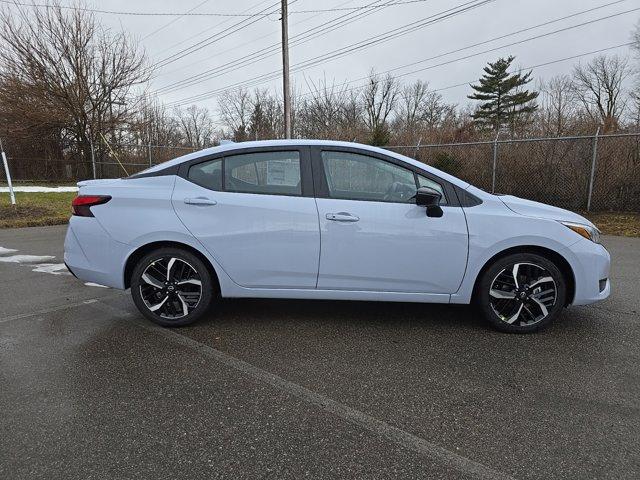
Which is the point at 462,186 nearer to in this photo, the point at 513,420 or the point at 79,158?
the point at 513,420

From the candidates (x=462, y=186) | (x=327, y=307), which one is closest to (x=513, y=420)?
(x=462, y=186)

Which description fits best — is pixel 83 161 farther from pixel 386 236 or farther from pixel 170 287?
pixel 386 236

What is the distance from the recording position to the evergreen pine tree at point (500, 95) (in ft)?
142

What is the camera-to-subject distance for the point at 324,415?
242 cm

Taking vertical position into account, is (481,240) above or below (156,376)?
above

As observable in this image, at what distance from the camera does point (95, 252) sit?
12.1ft

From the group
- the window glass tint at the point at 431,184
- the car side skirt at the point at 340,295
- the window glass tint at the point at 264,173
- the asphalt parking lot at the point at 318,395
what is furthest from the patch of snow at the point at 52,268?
the window glass tint at the point at 431,184

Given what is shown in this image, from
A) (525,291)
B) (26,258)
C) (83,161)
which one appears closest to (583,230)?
(525,291)

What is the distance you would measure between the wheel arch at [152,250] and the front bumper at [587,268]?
3022 millimetres

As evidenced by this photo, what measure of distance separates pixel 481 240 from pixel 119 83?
23.3m

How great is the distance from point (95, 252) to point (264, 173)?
1661 millimetres

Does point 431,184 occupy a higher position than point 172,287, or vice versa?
point 431,184

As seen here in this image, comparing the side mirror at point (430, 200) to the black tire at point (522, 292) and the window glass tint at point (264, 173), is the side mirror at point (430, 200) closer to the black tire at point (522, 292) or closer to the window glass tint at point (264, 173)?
the black tire at point (522, 292)

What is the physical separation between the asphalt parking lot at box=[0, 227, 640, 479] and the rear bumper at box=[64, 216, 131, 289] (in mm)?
472
